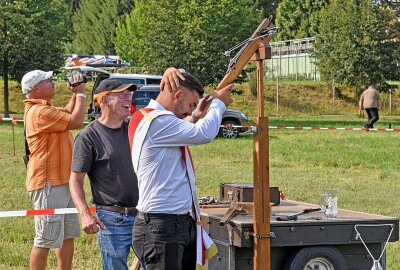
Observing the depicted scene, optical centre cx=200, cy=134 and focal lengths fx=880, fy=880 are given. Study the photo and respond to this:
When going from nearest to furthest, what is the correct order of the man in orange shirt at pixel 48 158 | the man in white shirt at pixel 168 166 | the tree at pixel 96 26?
1. the man in white shirt at pixel 168 166
2. the man in orange shirt at pixel 48 158
3. the tree at pixel 96 26

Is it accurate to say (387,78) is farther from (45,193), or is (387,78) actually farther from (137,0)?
(45,193)

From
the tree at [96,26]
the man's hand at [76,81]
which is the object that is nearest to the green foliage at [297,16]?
the tree at [96,26]

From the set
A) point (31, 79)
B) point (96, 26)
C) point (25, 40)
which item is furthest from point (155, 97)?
point (96, 26)

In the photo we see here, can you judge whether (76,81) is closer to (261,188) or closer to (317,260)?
(261,188)

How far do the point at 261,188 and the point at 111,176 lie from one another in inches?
44.4

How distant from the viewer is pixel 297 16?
251 feet

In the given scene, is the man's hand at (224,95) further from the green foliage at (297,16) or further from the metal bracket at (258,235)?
the green foliage at (297,16)

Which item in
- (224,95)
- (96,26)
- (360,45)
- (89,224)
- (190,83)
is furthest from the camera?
(96,26)

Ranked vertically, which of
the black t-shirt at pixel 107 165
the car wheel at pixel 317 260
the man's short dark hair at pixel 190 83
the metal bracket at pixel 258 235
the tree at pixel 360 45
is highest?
the tree at pixel 360 45

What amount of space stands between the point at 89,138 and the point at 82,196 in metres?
0.45

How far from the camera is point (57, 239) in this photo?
7449mm

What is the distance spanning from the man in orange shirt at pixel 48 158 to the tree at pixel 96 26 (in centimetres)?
7722

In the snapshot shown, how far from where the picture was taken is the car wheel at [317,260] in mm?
6961

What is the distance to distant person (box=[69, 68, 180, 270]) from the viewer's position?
6457 mm
